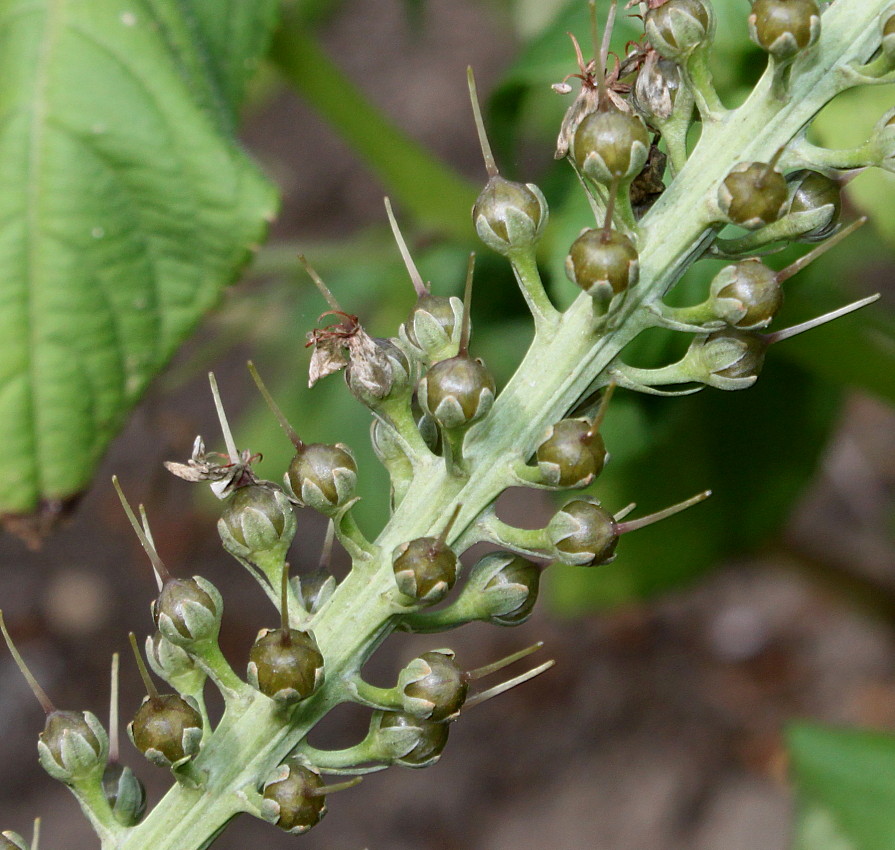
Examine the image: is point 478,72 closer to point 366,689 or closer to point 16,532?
point 16,532

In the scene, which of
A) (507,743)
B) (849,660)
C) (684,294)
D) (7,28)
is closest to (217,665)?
(684,294)

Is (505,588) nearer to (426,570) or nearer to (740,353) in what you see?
(426,570)

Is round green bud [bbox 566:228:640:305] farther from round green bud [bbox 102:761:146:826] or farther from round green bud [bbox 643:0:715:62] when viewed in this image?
round green bud [bbox 102:761:146:826]

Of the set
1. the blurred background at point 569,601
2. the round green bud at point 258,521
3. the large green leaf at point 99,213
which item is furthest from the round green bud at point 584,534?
the blurred background at point 569,601

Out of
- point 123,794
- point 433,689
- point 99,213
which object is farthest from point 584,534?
point 99,213

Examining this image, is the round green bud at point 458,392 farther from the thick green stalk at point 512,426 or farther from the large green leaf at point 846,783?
the large green leaf at point 846,783

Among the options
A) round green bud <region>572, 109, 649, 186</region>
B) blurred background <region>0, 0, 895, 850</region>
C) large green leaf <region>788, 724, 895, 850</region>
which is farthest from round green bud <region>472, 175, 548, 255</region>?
large green leaf <region>788, 724, 895, 850</region>
